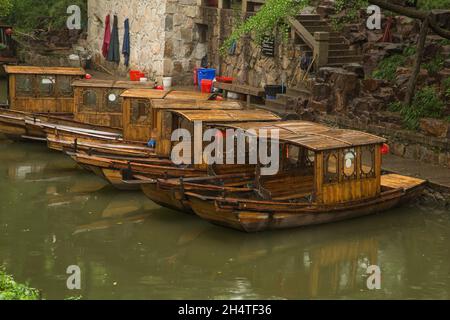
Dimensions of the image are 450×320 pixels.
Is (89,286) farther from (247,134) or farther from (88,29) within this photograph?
(88,29)

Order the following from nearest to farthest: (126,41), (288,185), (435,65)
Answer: (288,185)
(435,65)
(126,41)

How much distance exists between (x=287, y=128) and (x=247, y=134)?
95 cm

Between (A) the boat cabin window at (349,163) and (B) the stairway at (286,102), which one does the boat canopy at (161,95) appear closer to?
(B) the stairway at (286,102)

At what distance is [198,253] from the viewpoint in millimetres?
16828

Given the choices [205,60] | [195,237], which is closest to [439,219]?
[195,237]

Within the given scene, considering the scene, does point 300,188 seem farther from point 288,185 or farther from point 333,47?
point 333,47

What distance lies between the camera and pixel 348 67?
81.5ft

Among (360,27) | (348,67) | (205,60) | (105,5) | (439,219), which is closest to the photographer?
(439,219)

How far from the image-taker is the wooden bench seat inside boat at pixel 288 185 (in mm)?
18703

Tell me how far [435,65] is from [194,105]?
7.08 metres

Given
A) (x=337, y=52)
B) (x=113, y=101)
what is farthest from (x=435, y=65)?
(x=113, y=101)

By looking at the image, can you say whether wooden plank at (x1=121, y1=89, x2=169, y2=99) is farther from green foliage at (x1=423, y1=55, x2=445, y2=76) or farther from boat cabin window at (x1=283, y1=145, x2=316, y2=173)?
green foliage at (x1=423, y1=55, x2=445, y2=76)

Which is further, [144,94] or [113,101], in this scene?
[113,101]

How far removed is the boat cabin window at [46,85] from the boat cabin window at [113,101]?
95.8 inches
